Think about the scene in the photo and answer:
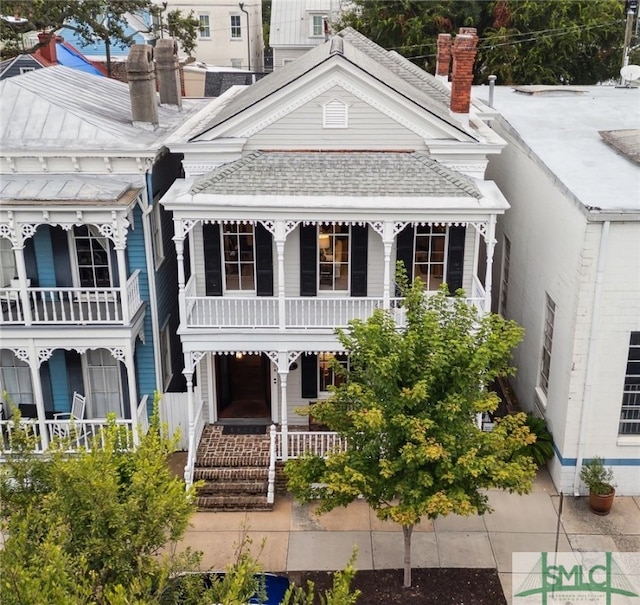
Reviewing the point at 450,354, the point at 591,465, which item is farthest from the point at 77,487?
the point at 591,465

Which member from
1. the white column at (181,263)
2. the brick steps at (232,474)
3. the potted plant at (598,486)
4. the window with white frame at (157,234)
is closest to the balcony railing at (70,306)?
the window with white frame at (157,234)

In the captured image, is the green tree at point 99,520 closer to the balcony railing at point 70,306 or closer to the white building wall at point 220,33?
the balcony railing at point 70,306

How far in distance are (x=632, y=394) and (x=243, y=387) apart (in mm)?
9254

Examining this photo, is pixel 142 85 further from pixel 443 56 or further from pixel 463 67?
pixel 443 56

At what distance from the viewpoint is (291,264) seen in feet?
54.8

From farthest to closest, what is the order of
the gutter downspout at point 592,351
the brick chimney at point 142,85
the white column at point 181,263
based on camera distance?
the brick chimney at point 142,85 → the white column at point 181,263 → the gutter downspout at point 592,351

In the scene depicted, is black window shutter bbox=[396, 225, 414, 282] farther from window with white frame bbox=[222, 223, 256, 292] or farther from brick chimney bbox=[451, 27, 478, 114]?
brick chimney bbox=[451, 27, 478, 114]

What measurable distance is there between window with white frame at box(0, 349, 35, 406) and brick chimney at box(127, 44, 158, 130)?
6395mm

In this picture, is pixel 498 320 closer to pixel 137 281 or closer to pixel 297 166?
pixel 297 166

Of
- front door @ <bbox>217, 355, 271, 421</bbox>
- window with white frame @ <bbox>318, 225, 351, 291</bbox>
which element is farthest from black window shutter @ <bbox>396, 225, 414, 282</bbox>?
front door @ <bbox>217, 355, 271, 421</bbox>

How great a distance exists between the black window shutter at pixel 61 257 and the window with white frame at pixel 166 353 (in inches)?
105

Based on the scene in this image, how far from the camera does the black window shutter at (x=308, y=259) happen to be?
16297mm

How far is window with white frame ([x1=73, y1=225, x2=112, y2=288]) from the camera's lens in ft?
Result: 53.6

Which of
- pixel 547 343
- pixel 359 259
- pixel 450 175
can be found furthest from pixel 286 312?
pixel 547 343
